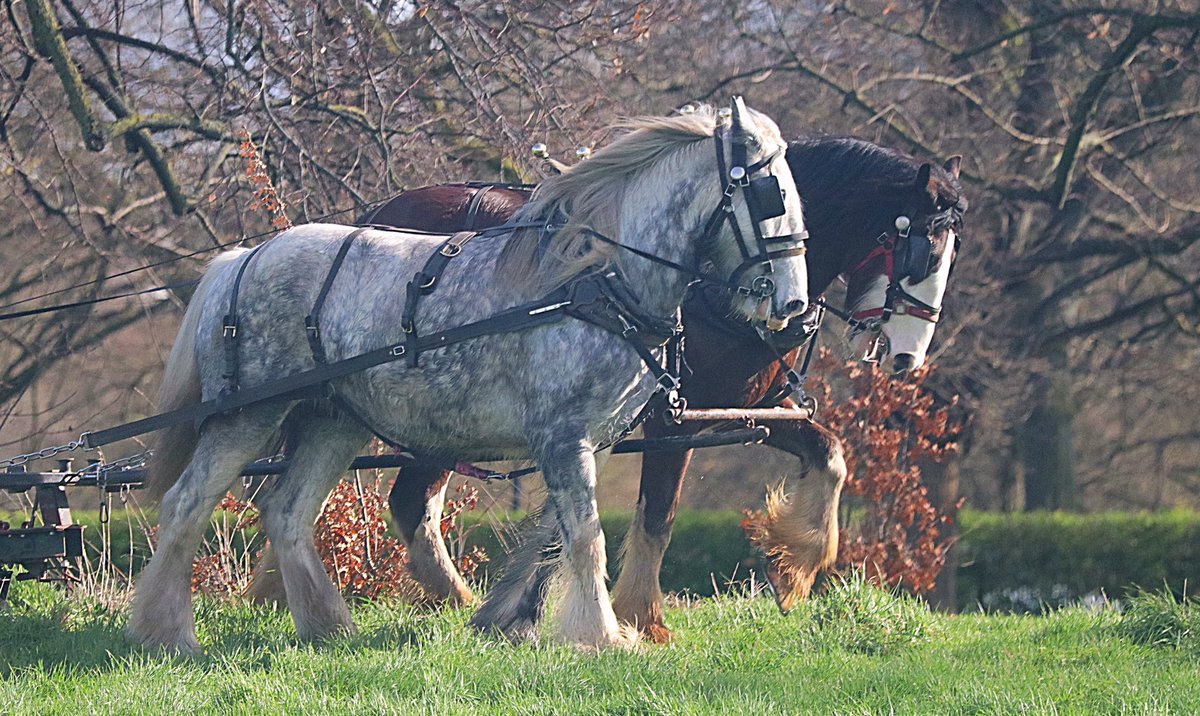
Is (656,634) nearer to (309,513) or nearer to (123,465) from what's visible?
(309,513)

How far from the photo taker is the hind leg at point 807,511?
22.0 ft

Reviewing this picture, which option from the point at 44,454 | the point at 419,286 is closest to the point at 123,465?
the point at 44,454

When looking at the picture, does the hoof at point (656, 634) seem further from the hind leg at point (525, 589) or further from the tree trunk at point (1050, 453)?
the tree trunk at point (1050, 453)

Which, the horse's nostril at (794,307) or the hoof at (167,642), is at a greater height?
the horse's nostril at (794,307)

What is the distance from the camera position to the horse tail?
6262mm

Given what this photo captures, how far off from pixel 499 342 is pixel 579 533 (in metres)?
0.81

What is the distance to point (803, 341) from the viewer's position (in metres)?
6.49

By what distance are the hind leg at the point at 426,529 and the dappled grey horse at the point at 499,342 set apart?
37.1 inches

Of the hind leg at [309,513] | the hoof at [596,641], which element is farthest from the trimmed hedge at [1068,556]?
the hoof at [596,641]

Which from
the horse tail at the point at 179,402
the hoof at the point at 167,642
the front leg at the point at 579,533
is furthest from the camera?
the horse tail at the point at 179,402

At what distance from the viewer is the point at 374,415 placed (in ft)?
19.5

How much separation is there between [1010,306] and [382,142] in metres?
7.10

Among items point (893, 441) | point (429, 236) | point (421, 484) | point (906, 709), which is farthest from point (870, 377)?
point (906, 709)

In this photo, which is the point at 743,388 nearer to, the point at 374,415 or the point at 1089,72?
the point at 374,415
